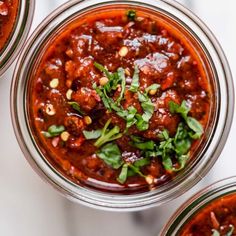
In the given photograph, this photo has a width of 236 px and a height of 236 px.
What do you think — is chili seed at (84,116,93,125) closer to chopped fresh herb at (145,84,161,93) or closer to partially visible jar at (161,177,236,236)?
chopped fresh herb at (145,84,161,93)

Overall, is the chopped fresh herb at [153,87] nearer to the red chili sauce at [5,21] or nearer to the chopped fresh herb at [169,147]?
the chopped fresh herb at [169,147]

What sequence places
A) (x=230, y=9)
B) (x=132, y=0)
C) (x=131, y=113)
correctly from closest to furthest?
(x=131, y=113)
(x=132, y=0)
(x=230, y=9)

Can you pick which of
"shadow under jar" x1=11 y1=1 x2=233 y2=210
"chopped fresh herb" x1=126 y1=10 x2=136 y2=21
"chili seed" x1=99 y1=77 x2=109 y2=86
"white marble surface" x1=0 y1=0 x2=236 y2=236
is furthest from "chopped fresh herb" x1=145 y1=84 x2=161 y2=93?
"white marble surface" x1=0 y1=0 x2=236 y2=236

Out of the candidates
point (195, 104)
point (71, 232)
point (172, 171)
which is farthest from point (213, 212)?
point (71, 232)

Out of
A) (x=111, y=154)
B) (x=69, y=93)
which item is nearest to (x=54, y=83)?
(x=69, y=93)

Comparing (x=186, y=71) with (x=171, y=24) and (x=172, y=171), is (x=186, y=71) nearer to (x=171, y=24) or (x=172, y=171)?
(x=171, y=24)

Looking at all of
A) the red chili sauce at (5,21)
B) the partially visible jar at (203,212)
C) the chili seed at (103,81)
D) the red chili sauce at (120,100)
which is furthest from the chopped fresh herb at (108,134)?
the red chili sauce at (5,21)

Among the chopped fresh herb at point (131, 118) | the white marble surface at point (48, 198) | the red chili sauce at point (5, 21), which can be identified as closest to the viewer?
the chopped fresh herb at point (131, 118)
